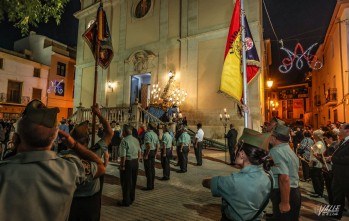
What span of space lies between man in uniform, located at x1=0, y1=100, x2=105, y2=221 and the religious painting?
958 inches

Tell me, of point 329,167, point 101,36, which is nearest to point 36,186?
point 101,36

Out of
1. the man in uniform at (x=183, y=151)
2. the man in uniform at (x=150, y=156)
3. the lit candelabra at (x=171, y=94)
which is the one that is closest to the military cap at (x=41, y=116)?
the man in uniform at (x=150, y=156)

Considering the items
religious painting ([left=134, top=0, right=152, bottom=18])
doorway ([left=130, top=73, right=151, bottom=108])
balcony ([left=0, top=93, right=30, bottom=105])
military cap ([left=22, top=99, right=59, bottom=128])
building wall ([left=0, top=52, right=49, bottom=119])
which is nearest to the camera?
military cap ([left=22, top=99, right=59, bottom=128])

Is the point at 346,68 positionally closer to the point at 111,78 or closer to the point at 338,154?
the point at 338,154

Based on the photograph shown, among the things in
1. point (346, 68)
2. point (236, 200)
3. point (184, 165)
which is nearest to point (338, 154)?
point (236, 200)

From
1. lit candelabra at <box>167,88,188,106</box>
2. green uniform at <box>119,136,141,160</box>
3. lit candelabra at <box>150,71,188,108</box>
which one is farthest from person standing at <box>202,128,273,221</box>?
lit candelabra at <box>167,88,188,106</box>

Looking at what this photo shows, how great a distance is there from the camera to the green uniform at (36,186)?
4.94 ft

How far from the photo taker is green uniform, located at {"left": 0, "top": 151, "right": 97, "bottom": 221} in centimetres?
150

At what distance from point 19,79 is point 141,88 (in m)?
16.8

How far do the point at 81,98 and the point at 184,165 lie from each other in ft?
68.0

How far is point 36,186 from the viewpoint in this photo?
155cm

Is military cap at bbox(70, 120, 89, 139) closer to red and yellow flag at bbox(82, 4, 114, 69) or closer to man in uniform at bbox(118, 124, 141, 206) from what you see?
man in uniform at bbox(118, 124, 141, 206)

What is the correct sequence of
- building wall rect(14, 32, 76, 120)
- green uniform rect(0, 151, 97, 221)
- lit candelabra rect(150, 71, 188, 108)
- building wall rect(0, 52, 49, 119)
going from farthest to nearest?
1. building wall rect(14, 32, 76, 120)
2. building wall rect(0, 52, 49, 119)
3. lit candelabra rect(150, 71, 188, 108)
4. green uniform rect(0, 151, 97, 221)

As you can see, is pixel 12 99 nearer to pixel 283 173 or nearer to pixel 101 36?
pixel 101 36
